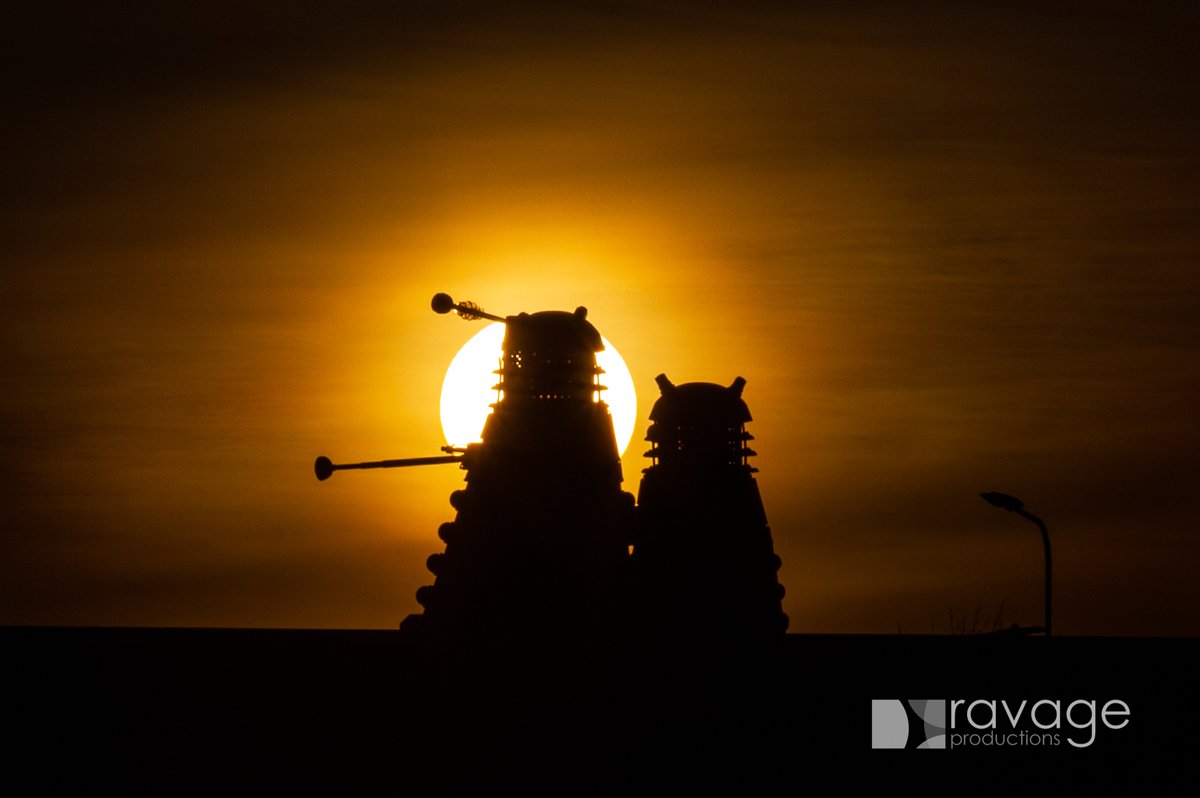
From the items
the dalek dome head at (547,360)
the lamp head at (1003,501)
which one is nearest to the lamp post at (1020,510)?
the lamp head at (1003,501)

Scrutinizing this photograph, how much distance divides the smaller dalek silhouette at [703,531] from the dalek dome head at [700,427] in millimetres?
24

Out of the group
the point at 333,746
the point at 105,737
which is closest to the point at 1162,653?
the point at 333,746

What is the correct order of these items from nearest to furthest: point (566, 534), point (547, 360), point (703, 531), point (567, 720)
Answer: point (567, 720) < point (566, 534) < point (547, 360) < point (703, 531)

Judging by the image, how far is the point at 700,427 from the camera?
45375 mm

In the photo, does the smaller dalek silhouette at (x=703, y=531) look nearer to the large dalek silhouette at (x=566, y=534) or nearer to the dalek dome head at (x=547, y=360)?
the large dalek silhouette at (x=566, y=534)

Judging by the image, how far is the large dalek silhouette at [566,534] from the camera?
133 ft

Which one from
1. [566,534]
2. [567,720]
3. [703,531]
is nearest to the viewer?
[567,720]

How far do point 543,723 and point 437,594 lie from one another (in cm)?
395

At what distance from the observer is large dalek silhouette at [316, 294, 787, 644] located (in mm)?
40438

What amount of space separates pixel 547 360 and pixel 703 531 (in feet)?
20.7

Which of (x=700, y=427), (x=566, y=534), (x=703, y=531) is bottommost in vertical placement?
(x=566, y=534)

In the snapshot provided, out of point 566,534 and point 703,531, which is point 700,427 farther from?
point 566,534

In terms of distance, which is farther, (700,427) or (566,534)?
(700,427)

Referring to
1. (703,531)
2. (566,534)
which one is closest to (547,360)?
(566,534)
